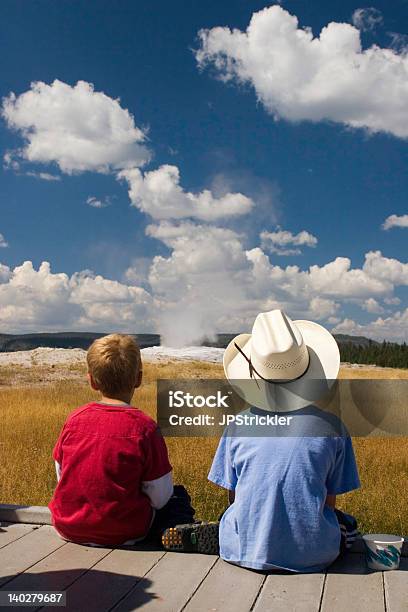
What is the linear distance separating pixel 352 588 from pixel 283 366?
3.64ft

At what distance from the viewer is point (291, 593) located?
312cm

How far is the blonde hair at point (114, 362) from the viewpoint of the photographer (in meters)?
3.56

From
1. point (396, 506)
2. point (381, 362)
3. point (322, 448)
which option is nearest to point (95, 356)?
point (322, 448)

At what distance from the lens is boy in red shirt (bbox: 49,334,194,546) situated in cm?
364

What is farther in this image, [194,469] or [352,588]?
[194,469]

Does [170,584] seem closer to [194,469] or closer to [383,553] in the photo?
[383,553]

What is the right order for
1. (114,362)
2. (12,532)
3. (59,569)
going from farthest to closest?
(12,532), (114,362), (59,569)

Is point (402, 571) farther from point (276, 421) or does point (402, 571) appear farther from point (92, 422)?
point (92, 422)

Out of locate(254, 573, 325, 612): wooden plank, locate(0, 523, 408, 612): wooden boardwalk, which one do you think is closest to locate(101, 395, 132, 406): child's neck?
locate(0, 523, 408, 612): wooden boardwalk

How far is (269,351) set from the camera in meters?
3.20

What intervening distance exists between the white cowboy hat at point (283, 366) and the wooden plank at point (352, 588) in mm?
877

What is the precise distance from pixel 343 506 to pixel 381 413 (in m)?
11.2
